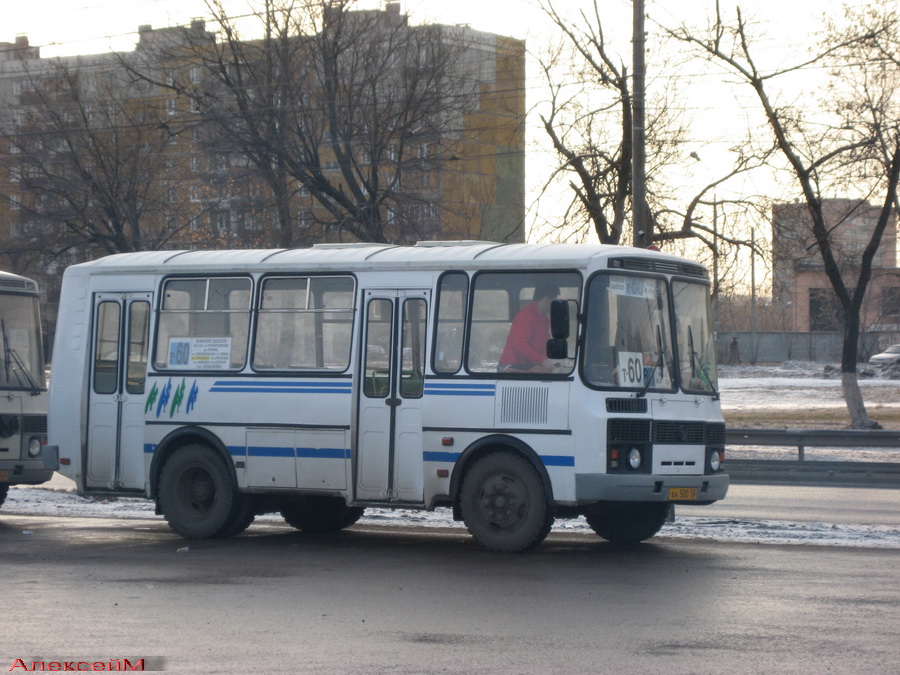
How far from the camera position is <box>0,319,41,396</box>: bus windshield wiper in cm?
1540

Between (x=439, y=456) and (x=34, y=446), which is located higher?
(x=439, y=456)

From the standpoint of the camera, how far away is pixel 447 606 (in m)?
9.00

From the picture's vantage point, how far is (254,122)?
97.2 ft

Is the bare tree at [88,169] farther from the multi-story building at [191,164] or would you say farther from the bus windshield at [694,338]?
the bus windshield at [694,338]

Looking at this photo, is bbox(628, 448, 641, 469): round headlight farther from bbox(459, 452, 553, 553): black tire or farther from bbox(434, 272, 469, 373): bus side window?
bbox(434, 272, 469, 373): bus side window

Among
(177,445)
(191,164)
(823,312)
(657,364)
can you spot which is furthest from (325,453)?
(823,312)

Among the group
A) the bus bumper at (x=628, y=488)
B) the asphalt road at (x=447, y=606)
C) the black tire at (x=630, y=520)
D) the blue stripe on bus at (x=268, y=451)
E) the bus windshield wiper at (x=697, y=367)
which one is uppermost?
the bus windshield wiper at (x=697, y=367)

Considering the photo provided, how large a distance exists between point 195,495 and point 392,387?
2492mm

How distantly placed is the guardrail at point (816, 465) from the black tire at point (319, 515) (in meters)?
8.28

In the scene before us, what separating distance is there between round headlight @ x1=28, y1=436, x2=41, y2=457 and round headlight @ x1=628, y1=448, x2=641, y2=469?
737cm

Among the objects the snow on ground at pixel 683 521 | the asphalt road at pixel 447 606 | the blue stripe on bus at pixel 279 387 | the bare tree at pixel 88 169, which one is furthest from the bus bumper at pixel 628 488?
A: the bare tree at pixel 88 169

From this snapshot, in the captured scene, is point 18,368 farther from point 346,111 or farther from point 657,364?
point 346,111

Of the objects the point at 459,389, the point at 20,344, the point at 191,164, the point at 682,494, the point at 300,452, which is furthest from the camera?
the point at 191,164

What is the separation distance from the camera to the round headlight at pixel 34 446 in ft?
49.6
